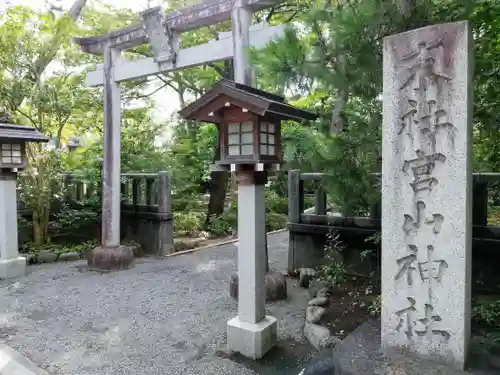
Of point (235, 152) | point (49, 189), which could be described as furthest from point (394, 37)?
point (49, 189)

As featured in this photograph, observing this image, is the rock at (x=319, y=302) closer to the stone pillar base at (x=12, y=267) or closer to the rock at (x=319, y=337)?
the rock at (x=319, y=337)

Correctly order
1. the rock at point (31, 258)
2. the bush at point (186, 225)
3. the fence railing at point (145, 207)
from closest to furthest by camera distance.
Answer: the rock at point (31, 258), the fence railing at point (145, 207), the bush at point (186, 225)

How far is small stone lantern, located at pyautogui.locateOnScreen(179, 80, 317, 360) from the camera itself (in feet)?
13.6

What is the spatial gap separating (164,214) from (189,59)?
393cm

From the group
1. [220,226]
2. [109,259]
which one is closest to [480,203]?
[109,259]

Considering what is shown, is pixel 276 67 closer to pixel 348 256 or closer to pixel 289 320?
pixel 289 320

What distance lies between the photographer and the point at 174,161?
11930 mm

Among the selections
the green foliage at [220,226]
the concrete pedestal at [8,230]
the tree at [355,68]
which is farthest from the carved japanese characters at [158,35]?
the green foliage at [220,226]

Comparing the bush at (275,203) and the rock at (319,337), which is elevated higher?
the bush at (275,203)

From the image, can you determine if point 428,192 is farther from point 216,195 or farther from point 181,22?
point 216,195

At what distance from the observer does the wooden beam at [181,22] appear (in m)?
6.24

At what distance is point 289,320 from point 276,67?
11.0 feet

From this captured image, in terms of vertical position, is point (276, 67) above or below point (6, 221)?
above

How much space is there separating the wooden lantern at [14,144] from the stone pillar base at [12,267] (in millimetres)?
1894
